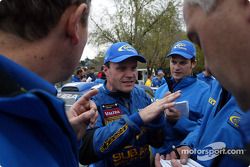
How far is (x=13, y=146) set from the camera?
3.05 ft

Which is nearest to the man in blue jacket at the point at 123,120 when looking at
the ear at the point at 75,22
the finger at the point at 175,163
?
the finger at the point at 175,163

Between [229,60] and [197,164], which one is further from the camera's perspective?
[197,164]

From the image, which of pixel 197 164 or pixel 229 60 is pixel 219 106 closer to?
pixel 197 164

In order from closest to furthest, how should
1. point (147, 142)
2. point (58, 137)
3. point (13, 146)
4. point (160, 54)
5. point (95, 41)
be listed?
1. point (13, 146)
2. point (58, 137)
3. point (147, 142)
4. point (95, 41)
5. point (160, 54)

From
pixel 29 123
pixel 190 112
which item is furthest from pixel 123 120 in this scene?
pixel 190 112

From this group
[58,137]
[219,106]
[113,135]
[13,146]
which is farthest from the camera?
[113,135]

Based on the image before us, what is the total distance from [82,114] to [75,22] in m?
0.71

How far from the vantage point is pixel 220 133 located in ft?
5.86

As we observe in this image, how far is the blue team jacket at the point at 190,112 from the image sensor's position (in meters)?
2.69

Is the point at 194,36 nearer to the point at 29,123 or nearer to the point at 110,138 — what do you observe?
the point at 29,123

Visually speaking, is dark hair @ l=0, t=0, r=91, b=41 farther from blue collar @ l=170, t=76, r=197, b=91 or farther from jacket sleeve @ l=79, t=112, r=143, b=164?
blue collar @ l=170, t=76, r=197, b=91

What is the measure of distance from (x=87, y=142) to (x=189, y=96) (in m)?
1.73

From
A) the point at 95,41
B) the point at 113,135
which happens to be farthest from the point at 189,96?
the point at 95,41

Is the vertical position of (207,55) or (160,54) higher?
(207,55)
